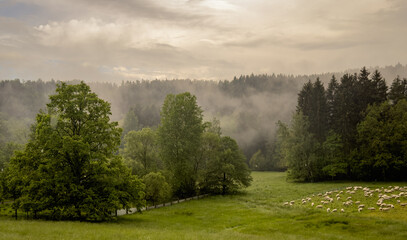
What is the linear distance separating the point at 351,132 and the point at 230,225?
55.5m

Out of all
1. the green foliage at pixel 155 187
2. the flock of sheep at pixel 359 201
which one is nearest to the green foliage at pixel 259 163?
the flock of sheep at pixel 359 201

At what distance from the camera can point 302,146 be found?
262 ft

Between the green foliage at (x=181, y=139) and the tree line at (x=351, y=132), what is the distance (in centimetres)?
3426

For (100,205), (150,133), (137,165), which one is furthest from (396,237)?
(150,133)

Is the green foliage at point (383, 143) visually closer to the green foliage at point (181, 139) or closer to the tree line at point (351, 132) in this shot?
the tree line at point (351, 132)

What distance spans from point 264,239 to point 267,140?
149866 millimetres

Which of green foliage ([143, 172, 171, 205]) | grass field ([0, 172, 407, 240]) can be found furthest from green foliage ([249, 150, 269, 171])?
green foliage ([143, 172, 171, 205])

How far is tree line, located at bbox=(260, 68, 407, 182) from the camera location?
65438 millimetres

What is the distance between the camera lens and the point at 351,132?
74.8 m

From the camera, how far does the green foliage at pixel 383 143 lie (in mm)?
63812

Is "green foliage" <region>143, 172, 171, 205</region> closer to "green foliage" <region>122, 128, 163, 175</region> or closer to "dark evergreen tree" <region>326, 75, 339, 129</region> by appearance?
"green foliage" <region>122, 128, 163, 175</region>

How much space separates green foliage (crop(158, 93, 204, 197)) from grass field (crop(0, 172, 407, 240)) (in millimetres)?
9301

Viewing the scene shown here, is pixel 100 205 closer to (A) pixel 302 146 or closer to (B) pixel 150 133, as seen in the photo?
(B) pixel 150 133

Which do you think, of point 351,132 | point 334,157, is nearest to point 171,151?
point 334,157
